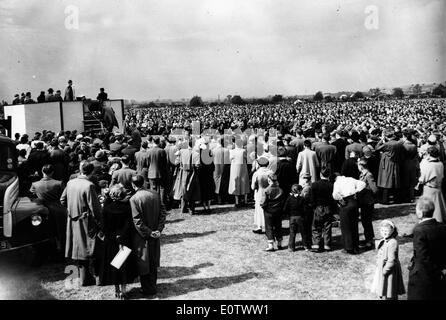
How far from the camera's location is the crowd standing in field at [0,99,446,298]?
6539mm

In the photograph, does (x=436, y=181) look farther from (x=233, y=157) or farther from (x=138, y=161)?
(x=138, y=161)

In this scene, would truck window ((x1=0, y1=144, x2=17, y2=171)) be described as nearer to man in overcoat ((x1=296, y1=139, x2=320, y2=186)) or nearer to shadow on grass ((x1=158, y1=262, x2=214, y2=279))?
shadow on grass ((x1=158, y1=262, x2=214, y2=279))

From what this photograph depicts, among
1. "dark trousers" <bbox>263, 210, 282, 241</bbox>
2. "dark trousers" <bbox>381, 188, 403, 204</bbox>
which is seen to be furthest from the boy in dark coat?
"dark trousers" <bbox>381, 188, 403, 204</bbox>

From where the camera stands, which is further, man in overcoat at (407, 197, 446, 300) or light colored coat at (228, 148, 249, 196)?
light colored coat at (228, 148, 249, 196)

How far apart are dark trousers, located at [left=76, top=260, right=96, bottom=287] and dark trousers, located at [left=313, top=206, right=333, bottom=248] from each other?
4361 millimetres

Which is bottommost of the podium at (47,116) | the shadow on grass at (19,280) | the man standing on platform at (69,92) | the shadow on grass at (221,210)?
the shadow on grass at (19,280)

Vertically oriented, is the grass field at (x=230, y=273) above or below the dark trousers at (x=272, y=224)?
below

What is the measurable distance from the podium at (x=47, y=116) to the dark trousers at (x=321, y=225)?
1269cm

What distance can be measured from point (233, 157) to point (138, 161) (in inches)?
102

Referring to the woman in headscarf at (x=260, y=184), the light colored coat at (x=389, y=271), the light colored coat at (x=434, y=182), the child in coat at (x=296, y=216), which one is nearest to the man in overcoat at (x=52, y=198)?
the woman in headscarf at (x=260, y=184)

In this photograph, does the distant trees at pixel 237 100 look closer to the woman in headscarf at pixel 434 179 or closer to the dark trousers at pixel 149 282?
the woman in headscarf at pixel 434 179

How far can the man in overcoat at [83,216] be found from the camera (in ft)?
22.8

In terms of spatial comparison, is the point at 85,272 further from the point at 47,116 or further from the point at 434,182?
the point at 47,116
